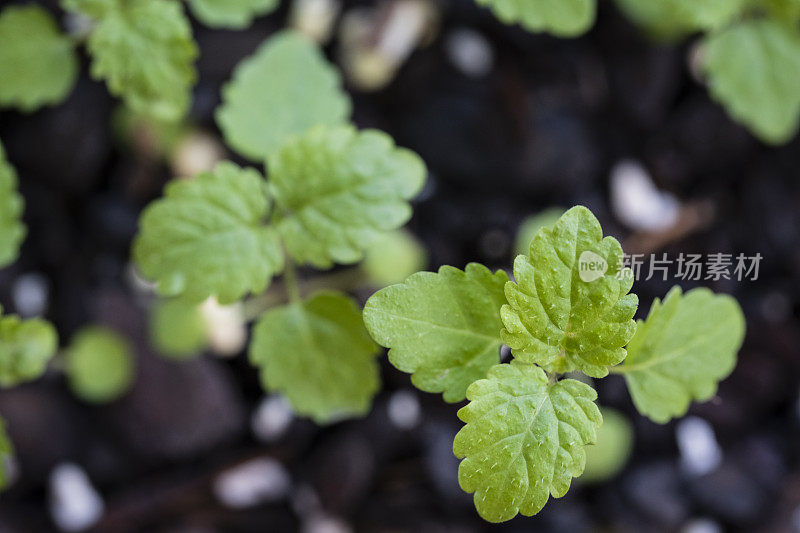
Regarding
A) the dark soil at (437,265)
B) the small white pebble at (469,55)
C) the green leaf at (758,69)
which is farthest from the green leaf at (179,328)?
the green leaf at (758,69)

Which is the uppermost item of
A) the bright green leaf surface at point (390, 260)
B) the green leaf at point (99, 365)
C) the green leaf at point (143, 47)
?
the green leaf at point (143, 47)

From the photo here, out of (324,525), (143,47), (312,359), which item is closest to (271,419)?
(324,525)

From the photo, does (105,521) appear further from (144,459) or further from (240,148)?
(240,148)

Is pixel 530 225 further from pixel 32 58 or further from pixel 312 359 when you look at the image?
pixel 32 58

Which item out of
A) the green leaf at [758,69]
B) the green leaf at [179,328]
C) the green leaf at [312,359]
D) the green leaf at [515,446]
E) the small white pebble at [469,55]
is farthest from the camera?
the small white pebble at [469,55]

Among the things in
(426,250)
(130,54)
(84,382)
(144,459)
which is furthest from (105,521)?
(130,54)

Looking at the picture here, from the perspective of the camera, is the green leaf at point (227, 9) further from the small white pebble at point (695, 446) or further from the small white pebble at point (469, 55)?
the small white pebble at point (695, 446)

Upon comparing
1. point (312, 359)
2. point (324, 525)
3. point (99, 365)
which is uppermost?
point (312, 359)
